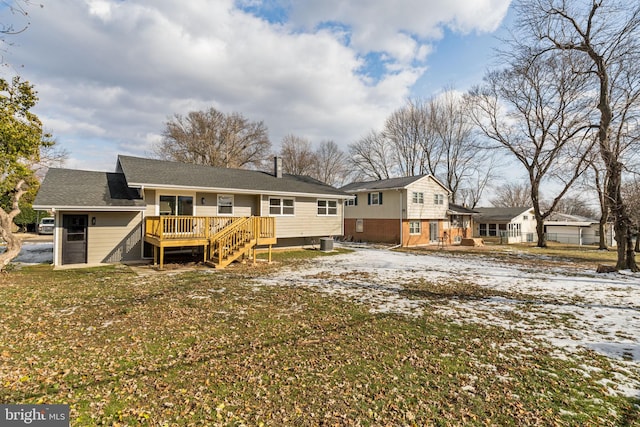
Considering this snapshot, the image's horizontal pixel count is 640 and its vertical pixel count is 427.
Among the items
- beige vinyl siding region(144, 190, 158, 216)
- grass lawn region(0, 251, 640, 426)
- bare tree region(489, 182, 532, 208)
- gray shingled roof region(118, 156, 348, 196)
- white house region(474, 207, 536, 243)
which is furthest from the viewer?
bare tree region(489, 182, 532, 208)

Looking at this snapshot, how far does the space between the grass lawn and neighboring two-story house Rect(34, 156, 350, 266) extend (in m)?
5.23

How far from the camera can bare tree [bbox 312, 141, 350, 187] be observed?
152ft

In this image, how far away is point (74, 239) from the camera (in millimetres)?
11969

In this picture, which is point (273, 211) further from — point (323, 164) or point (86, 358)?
point (323, 164)

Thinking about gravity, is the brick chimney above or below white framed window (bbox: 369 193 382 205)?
above

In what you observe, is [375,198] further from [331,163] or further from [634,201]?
[331,163]

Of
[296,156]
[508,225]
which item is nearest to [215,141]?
[296,156]

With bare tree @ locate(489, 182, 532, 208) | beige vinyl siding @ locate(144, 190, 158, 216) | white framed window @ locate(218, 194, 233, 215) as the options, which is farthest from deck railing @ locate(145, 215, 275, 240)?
bare tree @ locate(489, 182, 532, 208)

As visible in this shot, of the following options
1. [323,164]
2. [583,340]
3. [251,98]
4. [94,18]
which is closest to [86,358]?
[583,340]

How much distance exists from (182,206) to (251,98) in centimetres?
1669

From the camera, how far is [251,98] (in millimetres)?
27422

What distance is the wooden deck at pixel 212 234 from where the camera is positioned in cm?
1154

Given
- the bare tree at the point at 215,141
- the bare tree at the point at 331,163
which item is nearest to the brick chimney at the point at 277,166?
the bare tree at the point at 215,141

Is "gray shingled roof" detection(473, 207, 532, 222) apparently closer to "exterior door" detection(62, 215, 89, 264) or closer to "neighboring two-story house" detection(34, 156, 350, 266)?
"neighboring two-story house" detection(34, 156, 350, 266)
